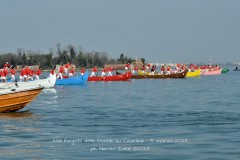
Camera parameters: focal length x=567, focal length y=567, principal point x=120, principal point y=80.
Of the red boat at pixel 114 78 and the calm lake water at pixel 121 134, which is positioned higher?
the calm lake water at pixel 121 134

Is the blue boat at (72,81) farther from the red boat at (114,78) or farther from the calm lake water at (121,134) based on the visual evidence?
the calm lake water at (121,134)

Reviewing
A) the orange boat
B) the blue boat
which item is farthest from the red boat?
the orange boat

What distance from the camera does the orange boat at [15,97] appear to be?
28.2 meters

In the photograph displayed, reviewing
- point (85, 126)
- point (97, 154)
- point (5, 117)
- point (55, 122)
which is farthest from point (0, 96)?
point (97, 154)

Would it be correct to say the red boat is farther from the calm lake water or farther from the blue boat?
the calm lake water

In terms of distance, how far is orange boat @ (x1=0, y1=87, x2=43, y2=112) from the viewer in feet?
92.4

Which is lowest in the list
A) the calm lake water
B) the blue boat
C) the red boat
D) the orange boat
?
the red boat

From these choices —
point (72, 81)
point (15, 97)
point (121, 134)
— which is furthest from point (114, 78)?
point (121, 134)

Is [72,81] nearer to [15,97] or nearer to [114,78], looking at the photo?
[114,78]

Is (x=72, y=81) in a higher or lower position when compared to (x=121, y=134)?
lower

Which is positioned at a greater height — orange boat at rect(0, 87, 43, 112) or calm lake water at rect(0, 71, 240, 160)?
orange boat at rect(0, 87, 43, 112)

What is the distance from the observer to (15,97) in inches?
1126

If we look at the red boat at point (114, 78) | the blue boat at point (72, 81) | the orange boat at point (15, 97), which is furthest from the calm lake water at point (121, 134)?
the red boat at point (114, 78)

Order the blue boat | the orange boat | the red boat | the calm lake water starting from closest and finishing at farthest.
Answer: the calm lake water, the orange boat, the blue boat, the red boat
